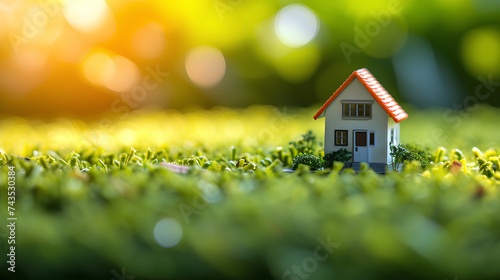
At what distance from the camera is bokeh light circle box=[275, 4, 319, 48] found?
14.3ft

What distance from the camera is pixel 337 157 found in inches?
83.3

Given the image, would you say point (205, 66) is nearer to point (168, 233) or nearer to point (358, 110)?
point (358, 110)

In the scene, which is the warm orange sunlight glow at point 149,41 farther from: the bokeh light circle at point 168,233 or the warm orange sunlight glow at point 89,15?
the bokeh light circle at point 168,233

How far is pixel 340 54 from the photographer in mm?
4559

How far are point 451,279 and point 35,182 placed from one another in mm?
988

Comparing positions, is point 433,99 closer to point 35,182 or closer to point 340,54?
point 340,54

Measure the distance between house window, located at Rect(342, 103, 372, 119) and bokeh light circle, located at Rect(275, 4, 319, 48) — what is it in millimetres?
2285

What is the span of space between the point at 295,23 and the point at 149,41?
127cm

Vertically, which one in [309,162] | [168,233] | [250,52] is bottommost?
[168,233]

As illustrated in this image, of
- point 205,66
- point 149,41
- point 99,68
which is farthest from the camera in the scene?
point 205,66

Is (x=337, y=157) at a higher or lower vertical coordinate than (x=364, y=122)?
lower

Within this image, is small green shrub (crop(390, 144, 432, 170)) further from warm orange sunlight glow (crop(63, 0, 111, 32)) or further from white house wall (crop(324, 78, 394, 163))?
warm orange sunlight glow (crop(63, 0, 111, 32))

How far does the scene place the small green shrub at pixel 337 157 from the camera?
83.0 inches

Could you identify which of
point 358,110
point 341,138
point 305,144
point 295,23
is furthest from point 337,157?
point 295,23
